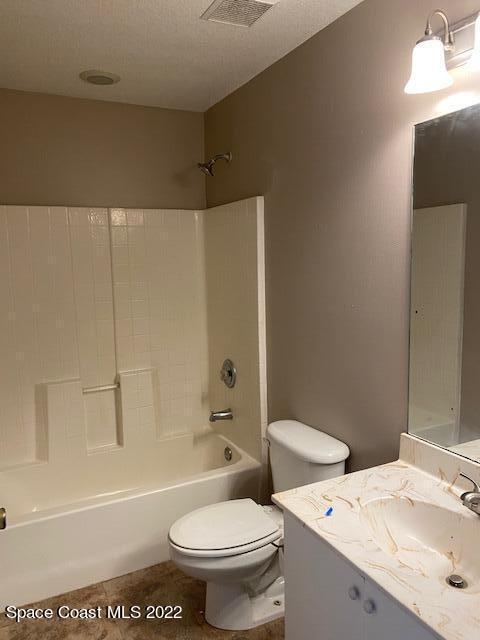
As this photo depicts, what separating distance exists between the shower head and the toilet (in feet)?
4.90

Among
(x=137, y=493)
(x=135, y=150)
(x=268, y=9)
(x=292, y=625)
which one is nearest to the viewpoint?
(x=292, y=625)

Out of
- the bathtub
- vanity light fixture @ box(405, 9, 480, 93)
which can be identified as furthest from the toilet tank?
vanity light fixture @ box(405, 9, 480, 93)

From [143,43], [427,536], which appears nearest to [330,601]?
[427,536]

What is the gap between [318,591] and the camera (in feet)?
4.56

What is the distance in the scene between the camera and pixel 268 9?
1.87 metres

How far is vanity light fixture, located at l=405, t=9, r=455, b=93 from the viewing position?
141 cm

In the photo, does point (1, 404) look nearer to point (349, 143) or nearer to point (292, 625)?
point (292, 625)

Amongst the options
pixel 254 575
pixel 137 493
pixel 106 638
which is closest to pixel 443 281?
pixel 254 575

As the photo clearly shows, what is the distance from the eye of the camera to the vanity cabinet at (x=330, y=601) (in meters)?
1.13

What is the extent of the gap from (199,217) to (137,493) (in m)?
1.65

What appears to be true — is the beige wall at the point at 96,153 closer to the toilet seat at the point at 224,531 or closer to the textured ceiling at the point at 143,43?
the textured ceiling at the point at 143,43

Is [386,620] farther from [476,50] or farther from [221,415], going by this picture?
[221,415]

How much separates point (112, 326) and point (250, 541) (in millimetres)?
1526

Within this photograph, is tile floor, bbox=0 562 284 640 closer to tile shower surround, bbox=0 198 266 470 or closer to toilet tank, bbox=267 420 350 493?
toilet tank, bbox=267 420 350 493
